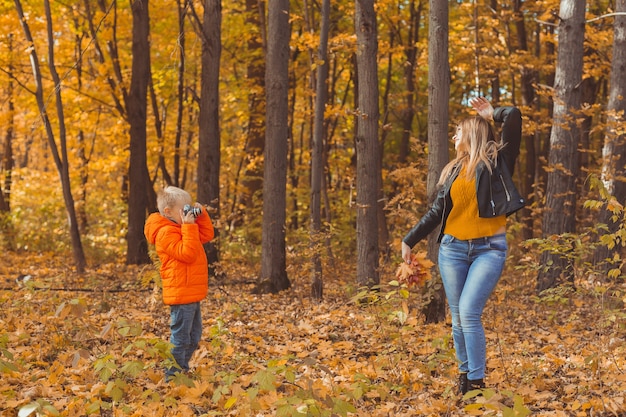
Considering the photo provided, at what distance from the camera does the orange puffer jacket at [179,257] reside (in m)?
5.09

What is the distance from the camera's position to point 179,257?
507 centimetres

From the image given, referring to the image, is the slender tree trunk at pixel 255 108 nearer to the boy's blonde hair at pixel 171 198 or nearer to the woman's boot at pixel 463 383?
the boy's blonde hair at pixel 171 198

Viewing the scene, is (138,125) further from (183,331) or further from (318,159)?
(183,331)

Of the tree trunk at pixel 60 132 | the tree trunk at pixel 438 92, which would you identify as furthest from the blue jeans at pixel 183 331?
the tree trunk at pixel 60 132

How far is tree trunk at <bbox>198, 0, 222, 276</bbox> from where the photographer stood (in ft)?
39.1

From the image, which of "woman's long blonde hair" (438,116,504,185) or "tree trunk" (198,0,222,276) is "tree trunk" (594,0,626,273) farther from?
"woman's long blonde hair" (438,116,504,185)

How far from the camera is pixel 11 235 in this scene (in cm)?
1758

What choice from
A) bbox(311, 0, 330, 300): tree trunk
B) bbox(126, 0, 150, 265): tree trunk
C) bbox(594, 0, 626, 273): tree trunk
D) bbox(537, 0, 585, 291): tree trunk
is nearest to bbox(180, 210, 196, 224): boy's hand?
bbox(311, 0, 330, 300): tree trunk

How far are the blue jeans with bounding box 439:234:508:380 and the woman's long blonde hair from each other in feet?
1.53

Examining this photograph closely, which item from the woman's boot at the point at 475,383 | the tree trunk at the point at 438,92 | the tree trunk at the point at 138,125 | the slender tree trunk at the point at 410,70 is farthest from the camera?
the slender tree trunk at the point at 410,70

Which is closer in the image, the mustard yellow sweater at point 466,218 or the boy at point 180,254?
the mustard yellow sweater at point 466,218

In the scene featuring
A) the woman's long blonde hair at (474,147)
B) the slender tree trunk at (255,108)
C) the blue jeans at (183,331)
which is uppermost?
the slender tree trunk at (255,108)

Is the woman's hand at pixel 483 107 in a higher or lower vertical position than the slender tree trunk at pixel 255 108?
lower

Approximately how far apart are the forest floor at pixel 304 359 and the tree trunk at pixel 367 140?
0.70 m
